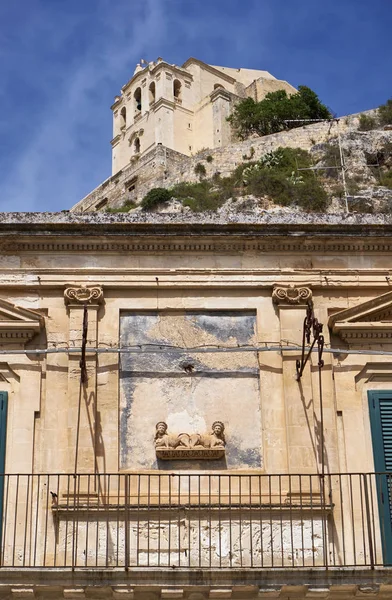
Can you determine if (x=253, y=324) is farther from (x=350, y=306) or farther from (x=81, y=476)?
(x=81, y=476)

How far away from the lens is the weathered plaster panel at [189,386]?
12.7 metres

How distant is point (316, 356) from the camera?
13188 millimetres

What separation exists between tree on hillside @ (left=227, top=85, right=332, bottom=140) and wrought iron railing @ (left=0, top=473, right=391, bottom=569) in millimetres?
62875

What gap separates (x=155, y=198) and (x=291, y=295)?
4958 cm

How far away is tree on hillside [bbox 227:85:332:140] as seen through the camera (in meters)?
74.1

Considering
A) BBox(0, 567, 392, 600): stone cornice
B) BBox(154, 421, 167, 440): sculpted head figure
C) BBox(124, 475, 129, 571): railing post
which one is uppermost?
BBox(154, 421, 167, 440): sculpted head figure

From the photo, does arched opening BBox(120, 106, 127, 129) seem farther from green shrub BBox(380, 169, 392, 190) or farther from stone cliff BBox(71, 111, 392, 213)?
green shrub BBox(380, 169, 392, 190)

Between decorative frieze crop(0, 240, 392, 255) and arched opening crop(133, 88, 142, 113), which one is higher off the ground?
arched opening crop(133, 88, 142, 113)

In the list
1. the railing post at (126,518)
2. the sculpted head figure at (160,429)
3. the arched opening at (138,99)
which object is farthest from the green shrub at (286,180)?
the railing post at (126,518)

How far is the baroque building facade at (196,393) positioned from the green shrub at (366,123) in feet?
180

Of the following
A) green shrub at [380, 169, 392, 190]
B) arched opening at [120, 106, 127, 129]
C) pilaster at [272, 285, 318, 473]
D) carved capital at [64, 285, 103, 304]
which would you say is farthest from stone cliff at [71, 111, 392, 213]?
carved capital at [64, 285, 103, 304]

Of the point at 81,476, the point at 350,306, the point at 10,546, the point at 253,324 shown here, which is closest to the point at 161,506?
the point at 81,476

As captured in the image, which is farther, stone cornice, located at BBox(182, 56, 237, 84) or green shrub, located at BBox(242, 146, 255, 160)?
stone cornice, located at BBox(182, 56, 237, 84)

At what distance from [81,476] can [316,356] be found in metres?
3.41
